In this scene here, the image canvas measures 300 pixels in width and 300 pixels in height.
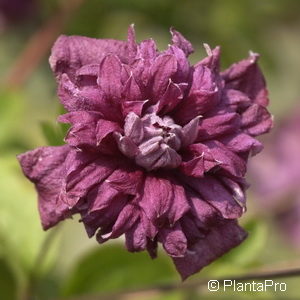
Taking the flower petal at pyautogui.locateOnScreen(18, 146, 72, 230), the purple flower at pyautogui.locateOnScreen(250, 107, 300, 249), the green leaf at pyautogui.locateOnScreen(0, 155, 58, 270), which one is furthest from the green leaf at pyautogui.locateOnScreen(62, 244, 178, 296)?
the purple flower at pyautogui.locateOnScreen(250, 107, 300, 249)

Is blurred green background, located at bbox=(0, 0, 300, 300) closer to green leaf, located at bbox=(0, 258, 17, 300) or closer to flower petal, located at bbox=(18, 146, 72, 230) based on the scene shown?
green leaf, located at bbox=(0, 258, 17, 300)

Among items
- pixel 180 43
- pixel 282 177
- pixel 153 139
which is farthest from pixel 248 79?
Answer: pixel 282 177

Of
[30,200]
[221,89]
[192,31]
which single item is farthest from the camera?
[192,31]

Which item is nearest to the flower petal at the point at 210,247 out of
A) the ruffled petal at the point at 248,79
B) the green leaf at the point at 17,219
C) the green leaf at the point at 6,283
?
the ruffled petal at the point at 248,79

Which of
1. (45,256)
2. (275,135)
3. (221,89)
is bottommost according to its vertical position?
(275,135)

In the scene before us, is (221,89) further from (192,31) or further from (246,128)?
(192,31)

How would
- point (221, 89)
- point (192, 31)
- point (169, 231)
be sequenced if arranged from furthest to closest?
point (192, 31) < point (221, 89) < point (169, 231)

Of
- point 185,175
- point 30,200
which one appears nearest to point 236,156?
point 185,175

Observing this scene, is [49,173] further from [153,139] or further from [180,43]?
[180,43]
